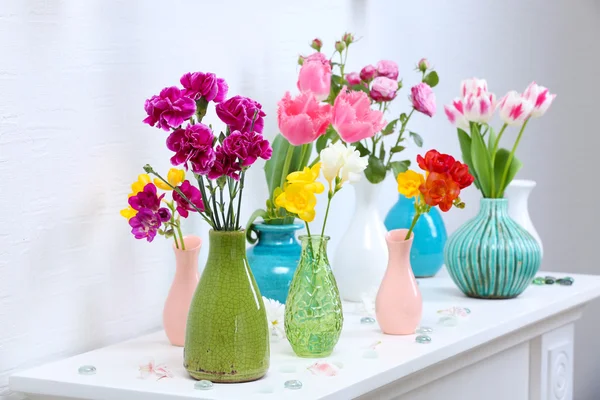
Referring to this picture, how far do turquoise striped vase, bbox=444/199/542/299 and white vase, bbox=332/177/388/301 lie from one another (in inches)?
5.4

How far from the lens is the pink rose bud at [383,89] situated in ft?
4.75

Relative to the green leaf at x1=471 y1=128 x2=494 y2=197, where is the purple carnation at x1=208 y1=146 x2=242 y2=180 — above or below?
above

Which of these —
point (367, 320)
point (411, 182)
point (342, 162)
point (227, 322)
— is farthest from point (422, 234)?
point (227, 322)

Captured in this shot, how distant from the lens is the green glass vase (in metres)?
1.01

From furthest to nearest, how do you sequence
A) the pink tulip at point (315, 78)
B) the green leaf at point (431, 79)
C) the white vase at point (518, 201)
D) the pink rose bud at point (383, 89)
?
1. the white vase at point (518, 201)
2. the green leaf at point (431, 79)
3. the pink rose bud at point (383, 89)
4. the pink tulip at point (315, 78)

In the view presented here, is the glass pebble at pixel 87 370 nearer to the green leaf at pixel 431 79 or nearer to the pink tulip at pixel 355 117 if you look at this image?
the pink tulip at pixel 355 117

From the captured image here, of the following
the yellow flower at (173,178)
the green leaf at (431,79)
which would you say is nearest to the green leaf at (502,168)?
the green leaf at (431,79)

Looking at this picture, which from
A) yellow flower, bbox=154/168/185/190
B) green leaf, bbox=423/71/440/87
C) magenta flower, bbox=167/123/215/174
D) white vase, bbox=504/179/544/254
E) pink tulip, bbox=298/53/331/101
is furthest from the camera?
white vase, bbox=504/179/544/254

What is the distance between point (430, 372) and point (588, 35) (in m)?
1.71

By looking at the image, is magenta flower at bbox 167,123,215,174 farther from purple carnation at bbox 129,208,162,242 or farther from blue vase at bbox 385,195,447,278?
blue vase at bbox 385,195,447,278

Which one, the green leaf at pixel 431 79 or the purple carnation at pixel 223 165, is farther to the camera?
the green leaf at pixel 431 79

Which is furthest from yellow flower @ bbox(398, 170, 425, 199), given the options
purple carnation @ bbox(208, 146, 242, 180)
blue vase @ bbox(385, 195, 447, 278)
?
blue vase @ bbox(385, 195, 447, 278)

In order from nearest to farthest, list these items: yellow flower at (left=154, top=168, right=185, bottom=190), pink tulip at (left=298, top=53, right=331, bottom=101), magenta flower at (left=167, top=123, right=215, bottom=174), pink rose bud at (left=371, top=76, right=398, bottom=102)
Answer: magenta flower at (left=167, top=123, right=215, bottom=174) → yellow flower at (left=154, top=168, right=185, bottom=190) → pink tulip at (left=298, top=53, right=331, bottom=101) → pink rose bud at (left=371, top=76, right=398, bottom=102)

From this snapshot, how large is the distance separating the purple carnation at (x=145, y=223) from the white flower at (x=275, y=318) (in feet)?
0.66
